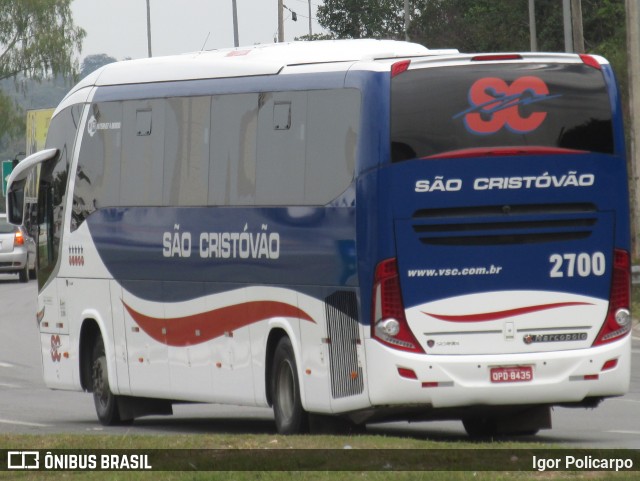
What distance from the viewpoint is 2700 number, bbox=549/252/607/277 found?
1367 centimetres

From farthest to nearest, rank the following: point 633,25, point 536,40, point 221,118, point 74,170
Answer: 1. point 536,40
2. point 633,25
3. point 74,170
4. point 221,118

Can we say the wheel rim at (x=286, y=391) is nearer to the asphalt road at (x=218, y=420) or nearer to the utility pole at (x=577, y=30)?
the asphalt road at (x=218, y=420)

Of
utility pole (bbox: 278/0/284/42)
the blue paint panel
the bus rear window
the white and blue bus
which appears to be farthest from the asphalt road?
utility pole (bbox: 278/0/284/42)

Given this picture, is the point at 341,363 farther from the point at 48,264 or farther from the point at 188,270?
the point at 48,264

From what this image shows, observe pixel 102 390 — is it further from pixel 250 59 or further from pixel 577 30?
pixel 577 30

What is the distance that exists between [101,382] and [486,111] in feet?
20.6

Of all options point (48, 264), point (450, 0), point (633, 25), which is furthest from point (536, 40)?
point (48, 264)

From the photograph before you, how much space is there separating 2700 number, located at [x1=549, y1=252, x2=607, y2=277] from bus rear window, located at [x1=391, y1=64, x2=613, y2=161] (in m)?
0.83

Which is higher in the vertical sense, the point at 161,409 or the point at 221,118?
the point at 221,118

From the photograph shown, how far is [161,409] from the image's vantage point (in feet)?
60.2

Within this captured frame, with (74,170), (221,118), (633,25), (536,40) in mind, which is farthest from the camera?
(536,40)

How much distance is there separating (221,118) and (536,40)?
179 feet

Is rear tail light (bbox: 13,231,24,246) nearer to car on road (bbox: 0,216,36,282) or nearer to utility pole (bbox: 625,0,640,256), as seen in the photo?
car on road (bbox: 0,216,36,282)

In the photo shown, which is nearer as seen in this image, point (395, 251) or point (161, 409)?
point (395, 251)
